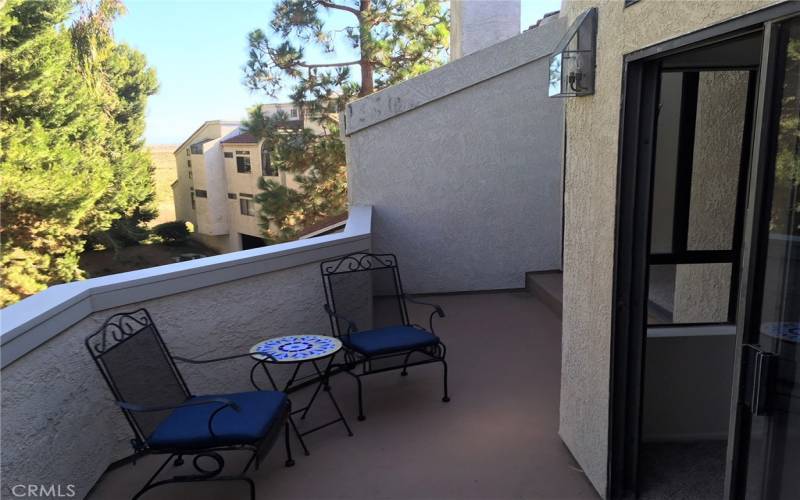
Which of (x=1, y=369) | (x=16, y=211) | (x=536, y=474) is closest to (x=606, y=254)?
(x=536, y=474)

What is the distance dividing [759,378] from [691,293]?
8.01 feet

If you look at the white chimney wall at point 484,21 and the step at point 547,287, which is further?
the white chimney wall at point 484,21

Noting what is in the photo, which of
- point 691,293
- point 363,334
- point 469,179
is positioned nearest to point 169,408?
point 363,334

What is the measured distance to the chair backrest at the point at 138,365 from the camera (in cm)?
268

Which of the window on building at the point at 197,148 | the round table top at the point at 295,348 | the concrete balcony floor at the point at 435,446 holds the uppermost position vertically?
the window on building at the point at 197,148

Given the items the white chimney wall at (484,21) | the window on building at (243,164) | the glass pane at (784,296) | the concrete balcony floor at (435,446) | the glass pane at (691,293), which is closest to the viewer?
the glass pane at (784,296)

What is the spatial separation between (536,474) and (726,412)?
1.21 m

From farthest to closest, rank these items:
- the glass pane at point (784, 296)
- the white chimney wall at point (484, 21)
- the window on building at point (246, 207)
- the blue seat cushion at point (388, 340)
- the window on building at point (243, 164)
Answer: the window on building at point (246, 207) < the window on building at point (243, 164) < the white chimney wall at point (484, 21) < the blue seat cushion at point (388, 340) < the glass pane at point (784, 296)

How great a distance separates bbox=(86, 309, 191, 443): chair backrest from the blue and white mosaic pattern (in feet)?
8.43

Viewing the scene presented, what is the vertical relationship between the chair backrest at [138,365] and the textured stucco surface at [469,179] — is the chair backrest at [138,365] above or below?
below

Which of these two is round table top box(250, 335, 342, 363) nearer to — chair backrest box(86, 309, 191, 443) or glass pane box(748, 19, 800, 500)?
chair backrest box(86, 309, 191, 443)

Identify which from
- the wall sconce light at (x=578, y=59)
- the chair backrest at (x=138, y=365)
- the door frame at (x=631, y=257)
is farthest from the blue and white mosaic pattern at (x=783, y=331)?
the chair backrest at (x=138, y=365)

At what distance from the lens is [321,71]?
15.8m

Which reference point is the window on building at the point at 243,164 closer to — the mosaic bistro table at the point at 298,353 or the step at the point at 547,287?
the step at the point at 547,287
